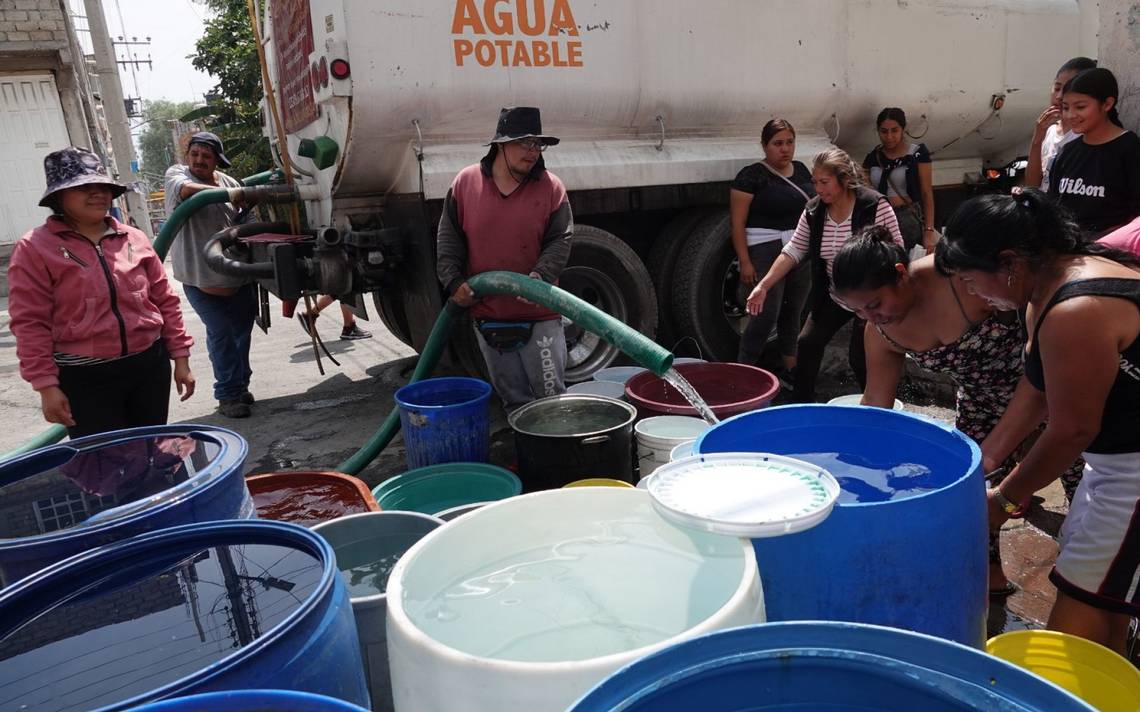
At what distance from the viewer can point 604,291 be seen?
452 cm

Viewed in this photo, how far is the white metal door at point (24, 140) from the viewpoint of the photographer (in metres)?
13.5

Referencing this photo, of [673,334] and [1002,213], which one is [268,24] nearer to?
A: [673,334]

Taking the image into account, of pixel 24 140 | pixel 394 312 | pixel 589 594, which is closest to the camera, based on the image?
pixel 589 594

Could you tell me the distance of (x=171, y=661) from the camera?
1.13 m

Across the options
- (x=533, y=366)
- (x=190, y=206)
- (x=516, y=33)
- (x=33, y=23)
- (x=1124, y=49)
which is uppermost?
(x=33, y=23)

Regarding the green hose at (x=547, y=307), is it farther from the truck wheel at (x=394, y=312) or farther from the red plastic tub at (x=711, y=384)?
the truck wheel at (x=394, y=312)

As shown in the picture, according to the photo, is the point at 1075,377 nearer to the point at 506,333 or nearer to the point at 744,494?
the point at 744,494

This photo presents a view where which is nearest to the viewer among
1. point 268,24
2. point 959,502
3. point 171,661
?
point 171,661

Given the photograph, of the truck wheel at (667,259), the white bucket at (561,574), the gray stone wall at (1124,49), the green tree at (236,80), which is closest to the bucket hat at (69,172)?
the white bucket at (561,574)

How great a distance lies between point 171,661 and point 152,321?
7.07 ft

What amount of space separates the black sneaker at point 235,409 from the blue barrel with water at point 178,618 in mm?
4168

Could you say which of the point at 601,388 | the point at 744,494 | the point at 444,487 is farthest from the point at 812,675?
the point at 601,388

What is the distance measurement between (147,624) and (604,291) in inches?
141

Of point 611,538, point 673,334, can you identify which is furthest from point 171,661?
point 673,334
